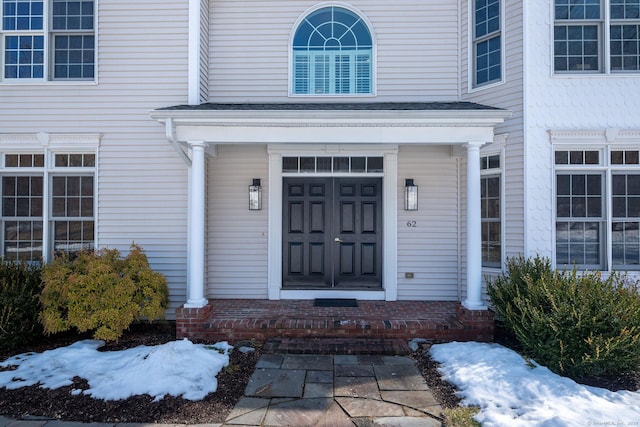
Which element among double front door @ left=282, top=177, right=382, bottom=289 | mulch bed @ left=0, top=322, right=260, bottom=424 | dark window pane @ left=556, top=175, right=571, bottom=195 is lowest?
mulch bed @ left=0, top=322, right=260, bottom=424

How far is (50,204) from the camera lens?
6.34 m

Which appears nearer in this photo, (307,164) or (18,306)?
(18,306)

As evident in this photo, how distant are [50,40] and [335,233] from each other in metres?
5.59

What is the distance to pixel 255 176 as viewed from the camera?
22.0ft

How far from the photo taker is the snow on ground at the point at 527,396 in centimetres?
331

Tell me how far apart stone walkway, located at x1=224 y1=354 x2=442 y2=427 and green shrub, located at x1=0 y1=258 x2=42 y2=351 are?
3211mm

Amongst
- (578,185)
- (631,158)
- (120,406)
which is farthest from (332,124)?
(631,158)

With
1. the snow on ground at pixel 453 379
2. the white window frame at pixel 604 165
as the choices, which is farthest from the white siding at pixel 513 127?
the snow on ground at pixel 453 379

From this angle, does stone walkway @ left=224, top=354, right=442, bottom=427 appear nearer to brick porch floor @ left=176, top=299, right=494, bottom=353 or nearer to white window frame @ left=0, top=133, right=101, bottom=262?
brick porch floor @ left=176, top=299, right=494, bottom=353

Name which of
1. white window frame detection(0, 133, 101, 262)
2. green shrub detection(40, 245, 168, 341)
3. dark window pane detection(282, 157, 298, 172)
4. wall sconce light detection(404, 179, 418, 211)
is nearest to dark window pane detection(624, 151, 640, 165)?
wall sconce light detection(404, 179, 418, 211)

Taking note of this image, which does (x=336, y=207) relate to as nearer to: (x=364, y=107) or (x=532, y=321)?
(x=364, y=107)

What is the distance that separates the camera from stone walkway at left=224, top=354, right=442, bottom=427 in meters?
3.47

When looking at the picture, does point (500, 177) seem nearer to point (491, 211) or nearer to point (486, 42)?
point (491, 211)

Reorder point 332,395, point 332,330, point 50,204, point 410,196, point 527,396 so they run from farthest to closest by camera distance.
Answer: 1. point 410,196
2. point 50,204
3. point 332,330
4. point 332,395
5. point 527,396
